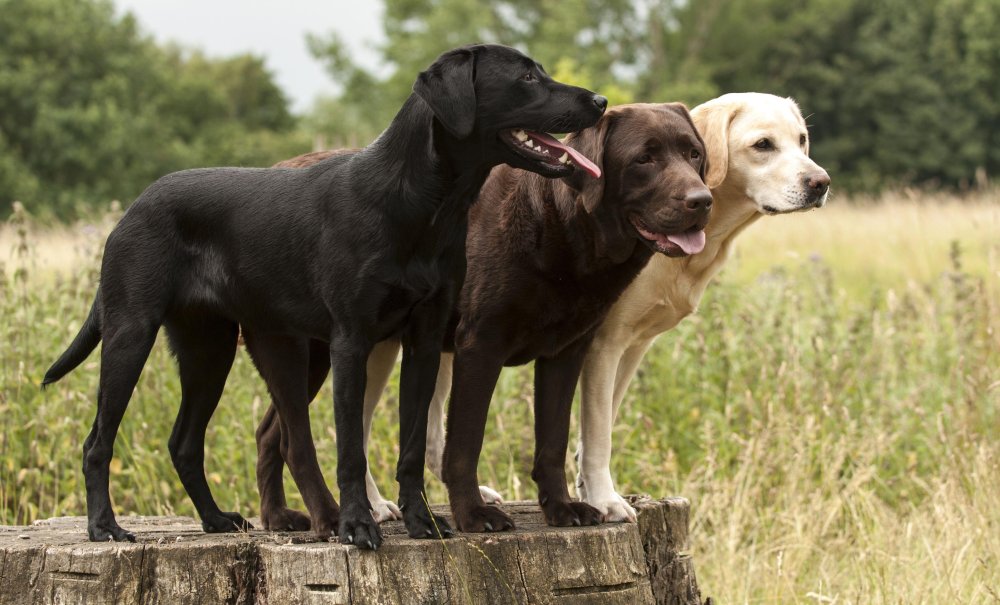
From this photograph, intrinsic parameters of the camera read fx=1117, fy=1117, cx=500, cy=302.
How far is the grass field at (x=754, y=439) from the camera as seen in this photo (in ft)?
15.9

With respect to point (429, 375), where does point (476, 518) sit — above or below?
below

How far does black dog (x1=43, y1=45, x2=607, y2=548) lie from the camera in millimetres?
3037

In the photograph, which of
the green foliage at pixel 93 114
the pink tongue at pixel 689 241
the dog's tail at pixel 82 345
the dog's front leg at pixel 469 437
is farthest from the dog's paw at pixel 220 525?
the green foliage at pixel 93 114

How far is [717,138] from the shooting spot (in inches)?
152

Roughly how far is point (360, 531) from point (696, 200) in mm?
1358

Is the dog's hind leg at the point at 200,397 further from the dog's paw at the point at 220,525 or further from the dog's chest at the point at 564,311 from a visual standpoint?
the dog's chest at the point at 564,311

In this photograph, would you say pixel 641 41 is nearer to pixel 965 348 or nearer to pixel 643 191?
pixel 965 348

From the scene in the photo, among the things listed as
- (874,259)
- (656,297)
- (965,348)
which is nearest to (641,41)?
(874,259)

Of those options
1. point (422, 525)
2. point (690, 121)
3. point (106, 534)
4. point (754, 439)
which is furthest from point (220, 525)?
point (754, 439)

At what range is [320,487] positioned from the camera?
337 centimetres

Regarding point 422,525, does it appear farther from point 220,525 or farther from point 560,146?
point 560,146

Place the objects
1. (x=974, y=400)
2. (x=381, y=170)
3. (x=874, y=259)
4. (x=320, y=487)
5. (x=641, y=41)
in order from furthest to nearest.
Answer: (x=641, y=41) < (x=874, y=259) < (x=974, y=400) < (x=320, y=487) < (x=381, y=170)

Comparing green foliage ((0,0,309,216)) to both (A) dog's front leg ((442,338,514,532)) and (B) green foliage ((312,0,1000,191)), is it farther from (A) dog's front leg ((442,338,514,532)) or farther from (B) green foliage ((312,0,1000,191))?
(A) dog's front leg ((442,338,514,532))

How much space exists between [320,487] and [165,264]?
2.69ft
